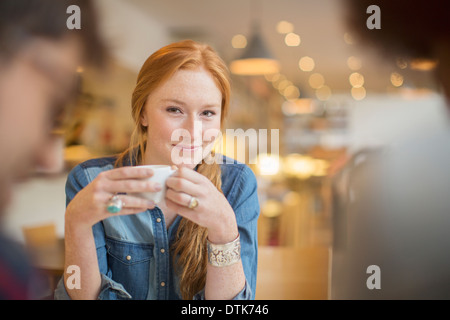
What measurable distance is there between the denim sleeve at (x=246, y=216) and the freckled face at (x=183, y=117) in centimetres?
9


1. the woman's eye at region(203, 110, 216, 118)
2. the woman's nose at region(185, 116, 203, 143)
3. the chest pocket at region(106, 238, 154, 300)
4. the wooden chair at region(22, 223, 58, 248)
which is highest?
the woman's eye at region(203, 110, 216, 118)

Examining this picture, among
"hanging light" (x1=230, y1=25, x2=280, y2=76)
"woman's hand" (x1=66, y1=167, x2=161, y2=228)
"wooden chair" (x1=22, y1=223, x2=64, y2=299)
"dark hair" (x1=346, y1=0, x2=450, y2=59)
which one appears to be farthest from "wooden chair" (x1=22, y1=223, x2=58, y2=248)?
"hanging light" (x1=230, y1=25, x2=280, y2=76)

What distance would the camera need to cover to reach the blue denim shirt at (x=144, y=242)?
0.70m

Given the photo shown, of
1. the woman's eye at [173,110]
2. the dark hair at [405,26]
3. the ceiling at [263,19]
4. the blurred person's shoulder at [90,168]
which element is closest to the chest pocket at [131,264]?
the blurred person's shoulder at [90,168]

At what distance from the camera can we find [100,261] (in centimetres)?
69

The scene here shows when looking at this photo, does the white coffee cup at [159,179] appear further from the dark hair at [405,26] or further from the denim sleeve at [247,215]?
the dark hair at [405,26]

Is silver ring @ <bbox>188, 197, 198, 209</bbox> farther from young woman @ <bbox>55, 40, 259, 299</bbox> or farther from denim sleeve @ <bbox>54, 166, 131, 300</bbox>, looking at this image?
denim sleeve @ <bbox>54, 166, 131, 300</bbox>

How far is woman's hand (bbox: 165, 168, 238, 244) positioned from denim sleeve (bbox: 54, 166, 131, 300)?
19 cm

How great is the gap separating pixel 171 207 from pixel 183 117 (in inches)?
→ 5.8

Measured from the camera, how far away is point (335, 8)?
86 centimetres

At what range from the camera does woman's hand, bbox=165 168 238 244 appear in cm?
55

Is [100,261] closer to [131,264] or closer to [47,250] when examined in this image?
[131,264]

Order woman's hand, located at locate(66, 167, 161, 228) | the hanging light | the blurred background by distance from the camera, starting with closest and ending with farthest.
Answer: woman's hand, located at locate(66, 167, 161, 228), the blurred background, the hanging light

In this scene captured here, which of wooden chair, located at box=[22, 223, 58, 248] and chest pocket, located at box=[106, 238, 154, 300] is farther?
wooden chair, located at box=[22, 223, 58, 248]
